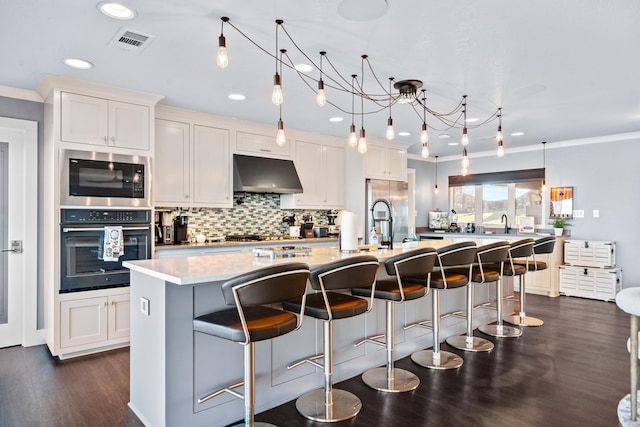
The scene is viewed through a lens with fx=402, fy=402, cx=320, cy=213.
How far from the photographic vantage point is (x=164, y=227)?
4.67 metres

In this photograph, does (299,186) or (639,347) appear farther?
(299,186)

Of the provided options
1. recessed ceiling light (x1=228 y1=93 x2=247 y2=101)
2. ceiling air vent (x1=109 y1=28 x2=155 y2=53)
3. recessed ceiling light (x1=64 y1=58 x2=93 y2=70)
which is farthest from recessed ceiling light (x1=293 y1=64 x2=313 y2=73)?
recessed ceiling light (x1=64 y1=58 x2=93 y2=70)

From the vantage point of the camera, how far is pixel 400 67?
324 centimetres

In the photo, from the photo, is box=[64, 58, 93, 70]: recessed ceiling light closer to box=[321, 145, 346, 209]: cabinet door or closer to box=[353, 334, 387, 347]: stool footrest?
box=[353, 334, 387, 347]: stool footrest

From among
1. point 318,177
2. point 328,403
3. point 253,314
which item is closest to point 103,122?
point 253,314

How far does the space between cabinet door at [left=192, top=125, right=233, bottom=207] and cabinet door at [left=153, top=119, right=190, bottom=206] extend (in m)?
0.11

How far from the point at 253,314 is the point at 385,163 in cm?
479

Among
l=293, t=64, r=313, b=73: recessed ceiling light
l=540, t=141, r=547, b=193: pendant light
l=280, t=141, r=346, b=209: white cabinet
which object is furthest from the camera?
l=540, t=141, r=547, b=193: pendant light

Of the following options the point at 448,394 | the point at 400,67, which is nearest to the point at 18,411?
the point at 448,394

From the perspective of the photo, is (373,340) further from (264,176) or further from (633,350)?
(264,176)

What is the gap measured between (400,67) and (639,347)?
2481 mm

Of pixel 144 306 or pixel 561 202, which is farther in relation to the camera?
pixel 561 202

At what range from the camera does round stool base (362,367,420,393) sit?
9.27 ft

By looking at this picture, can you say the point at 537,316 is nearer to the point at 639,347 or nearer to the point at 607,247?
the point at 607,247
